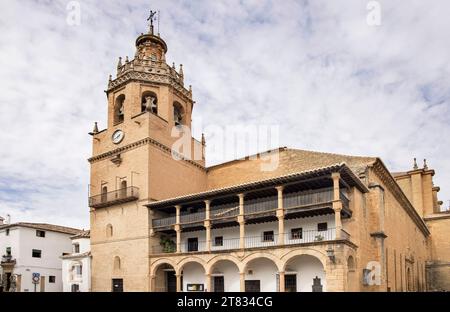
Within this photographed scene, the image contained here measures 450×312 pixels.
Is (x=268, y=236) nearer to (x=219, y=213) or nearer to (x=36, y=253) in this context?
(x=219, y=213)

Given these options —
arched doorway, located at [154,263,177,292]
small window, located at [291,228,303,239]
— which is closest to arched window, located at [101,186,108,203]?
arched doorway, located at [154,263,177,292]

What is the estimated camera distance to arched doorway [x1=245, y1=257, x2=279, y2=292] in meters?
24.7

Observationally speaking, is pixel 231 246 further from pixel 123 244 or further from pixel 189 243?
pixel 123 244

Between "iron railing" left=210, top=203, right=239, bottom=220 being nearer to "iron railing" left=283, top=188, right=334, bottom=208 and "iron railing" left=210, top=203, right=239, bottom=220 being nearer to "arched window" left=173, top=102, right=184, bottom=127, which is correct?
"iron railing" left=283, top=188, right=334, bottom=208

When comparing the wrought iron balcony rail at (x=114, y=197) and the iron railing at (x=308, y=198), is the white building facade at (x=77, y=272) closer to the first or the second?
the wrought iron balcony rail at (x=114, y=197)

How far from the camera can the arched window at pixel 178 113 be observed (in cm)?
3447

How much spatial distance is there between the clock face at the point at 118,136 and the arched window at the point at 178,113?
4740mm

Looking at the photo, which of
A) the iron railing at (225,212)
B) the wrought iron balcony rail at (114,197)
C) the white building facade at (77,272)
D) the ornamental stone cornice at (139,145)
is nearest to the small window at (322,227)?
the iron railing at (225,212)

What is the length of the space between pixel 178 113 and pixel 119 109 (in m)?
4.95

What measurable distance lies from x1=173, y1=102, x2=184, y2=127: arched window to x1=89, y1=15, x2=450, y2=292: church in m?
0.11

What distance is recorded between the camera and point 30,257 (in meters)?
40.2
